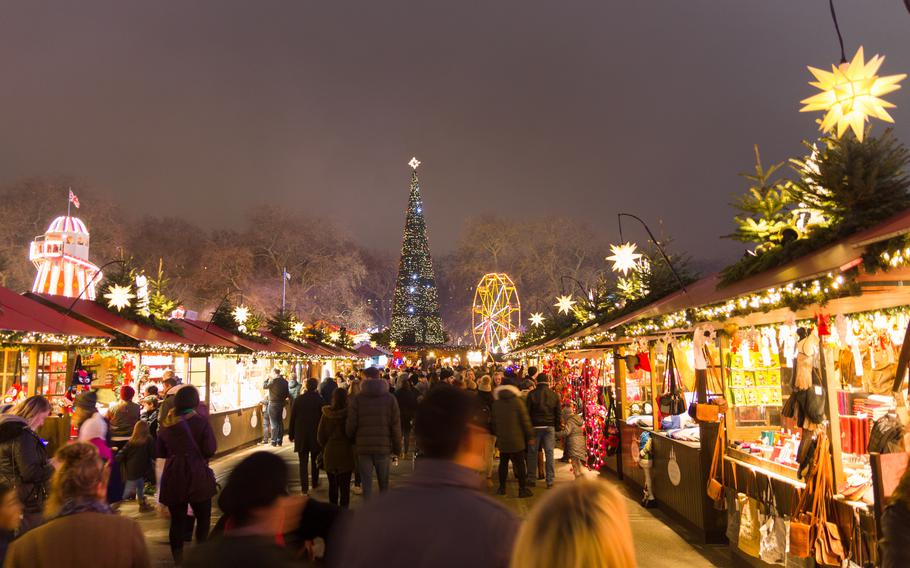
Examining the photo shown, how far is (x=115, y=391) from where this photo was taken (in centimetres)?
1373

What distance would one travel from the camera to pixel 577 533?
5.19 ft

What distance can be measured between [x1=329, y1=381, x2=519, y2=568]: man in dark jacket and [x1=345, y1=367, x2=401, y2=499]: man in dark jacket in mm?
6094

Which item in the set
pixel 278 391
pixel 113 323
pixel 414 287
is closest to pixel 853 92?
pixel 113 323

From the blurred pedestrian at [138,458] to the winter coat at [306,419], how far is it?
1964 millimetres

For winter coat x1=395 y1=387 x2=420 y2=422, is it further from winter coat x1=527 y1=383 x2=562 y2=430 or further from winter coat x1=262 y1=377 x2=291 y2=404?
winter coat x1=262 y1=377 x2=291 y2=404

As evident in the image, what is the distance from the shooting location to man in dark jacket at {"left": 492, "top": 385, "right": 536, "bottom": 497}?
33.2 feet

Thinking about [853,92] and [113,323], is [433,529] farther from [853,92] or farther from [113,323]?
[113,323]

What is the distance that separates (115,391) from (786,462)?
41.6ft

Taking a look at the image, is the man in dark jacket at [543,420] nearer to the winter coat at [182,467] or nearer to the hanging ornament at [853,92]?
the winter coat at [182,467]

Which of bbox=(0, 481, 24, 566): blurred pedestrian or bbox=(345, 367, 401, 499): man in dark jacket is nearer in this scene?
bbox=(0, 481, 24, 566): blurred pedestrian

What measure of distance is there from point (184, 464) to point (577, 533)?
17.6 ft

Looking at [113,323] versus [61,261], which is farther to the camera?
[61,261]

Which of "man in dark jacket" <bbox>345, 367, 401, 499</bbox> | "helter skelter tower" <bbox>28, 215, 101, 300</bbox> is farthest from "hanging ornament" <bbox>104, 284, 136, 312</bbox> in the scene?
"helter skelter tower" <bbox>28, 215, 101, 300</bbox>

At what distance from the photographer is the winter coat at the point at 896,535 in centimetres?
289
